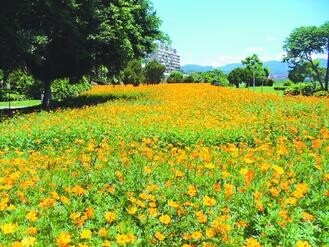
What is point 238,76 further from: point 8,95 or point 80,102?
point 80,102

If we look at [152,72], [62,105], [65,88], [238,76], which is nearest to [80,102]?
[62,105]

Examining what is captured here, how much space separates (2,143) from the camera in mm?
12344

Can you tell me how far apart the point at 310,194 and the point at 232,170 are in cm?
168

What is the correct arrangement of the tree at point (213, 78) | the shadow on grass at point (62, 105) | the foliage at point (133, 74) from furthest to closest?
the tree at point (213, 78)
the foliage at point (133, 74)
the shadow on grass at point (62, 105)

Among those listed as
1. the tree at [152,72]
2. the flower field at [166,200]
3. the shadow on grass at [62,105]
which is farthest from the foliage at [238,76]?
the flower field at [166,200]

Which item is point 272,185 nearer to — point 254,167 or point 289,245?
point 254,167

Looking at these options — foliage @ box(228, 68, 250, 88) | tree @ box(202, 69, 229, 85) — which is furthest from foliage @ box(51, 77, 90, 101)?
foliage @ box(228, 68, 250, 88)

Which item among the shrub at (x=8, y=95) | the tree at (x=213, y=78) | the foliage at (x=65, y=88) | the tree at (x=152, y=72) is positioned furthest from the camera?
the tree at (x=213, y=78)

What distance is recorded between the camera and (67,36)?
26.2m

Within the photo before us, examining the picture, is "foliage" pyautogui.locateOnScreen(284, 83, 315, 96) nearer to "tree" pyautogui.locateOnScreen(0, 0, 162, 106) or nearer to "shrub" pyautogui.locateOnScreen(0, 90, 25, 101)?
"tree" pyautogui.locateOnScreen(0, 0, 162, 106)

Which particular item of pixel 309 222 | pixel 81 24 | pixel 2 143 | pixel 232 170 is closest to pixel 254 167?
pixel 232 170

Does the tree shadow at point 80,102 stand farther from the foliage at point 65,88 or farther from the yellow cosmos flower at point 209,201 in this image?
the yellow cosmos flower at point 209,201

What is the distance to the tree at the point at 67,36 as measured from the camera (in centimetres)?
2234

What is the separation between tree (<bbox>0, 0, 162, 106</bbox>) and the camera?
880 inches
